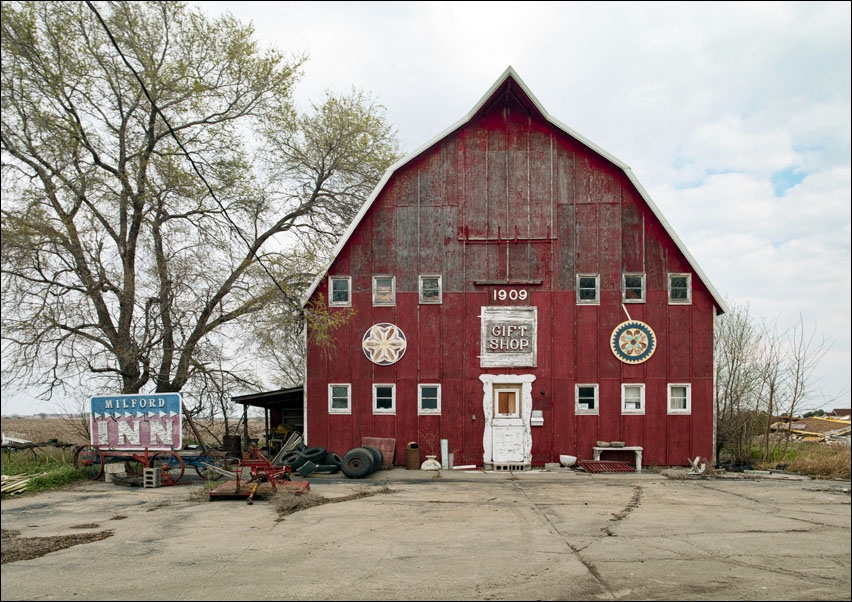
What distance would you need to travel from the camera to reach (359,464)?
17781 mm

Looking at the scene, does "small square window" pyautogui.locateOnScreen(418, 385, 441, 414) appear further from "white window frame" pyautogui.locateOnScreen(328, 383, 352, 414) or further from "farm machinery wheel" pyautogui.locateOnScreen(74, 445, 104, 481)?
"farm machinery wheel" pyautogui.locateOnScreen(74, 445, 104, 481)

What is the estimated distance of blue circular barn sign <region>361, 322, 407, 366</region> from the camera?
19.9 meters

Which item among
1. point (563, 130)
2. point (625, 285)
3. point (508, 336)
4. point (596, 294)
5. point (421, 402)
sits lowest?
point (421, 402)

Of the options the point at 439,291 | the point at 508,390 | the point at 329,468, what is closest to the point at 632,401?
the point at 508,390

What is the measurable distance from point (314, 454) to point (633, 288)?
30.7 feet

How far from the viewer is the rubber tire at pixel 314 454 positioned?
18.8 metres

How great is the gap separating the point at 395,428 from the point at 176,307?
260 inches

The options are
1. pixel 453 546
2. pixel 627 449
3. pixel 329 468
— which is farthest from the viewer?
pixel 627 449

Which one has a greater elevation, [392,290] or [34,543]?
[392,290]

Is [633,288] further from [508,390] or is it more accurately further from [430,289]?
[430,289]

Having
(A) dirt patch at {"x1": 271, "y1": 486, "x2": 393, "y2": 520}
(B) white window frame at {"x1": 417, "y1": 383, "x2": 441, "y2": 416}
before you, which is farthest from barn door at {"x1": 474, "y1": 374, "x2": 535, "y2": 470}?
(A) dirt patch at {"x1": 271, "y1": 486, "x2": 393, "y2": 520}

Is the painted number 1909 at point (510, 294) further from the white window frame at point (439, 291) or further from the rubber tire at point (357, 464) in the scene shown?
the rubber tire at point (357, 464)

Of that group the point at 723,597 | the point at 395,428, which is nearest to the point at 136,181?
the point at 395,428

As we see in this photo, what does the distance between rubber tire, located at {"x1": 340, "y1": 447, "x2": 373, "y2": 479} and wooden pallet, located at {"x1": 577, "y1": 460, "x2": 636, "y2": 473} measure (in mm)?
5474
